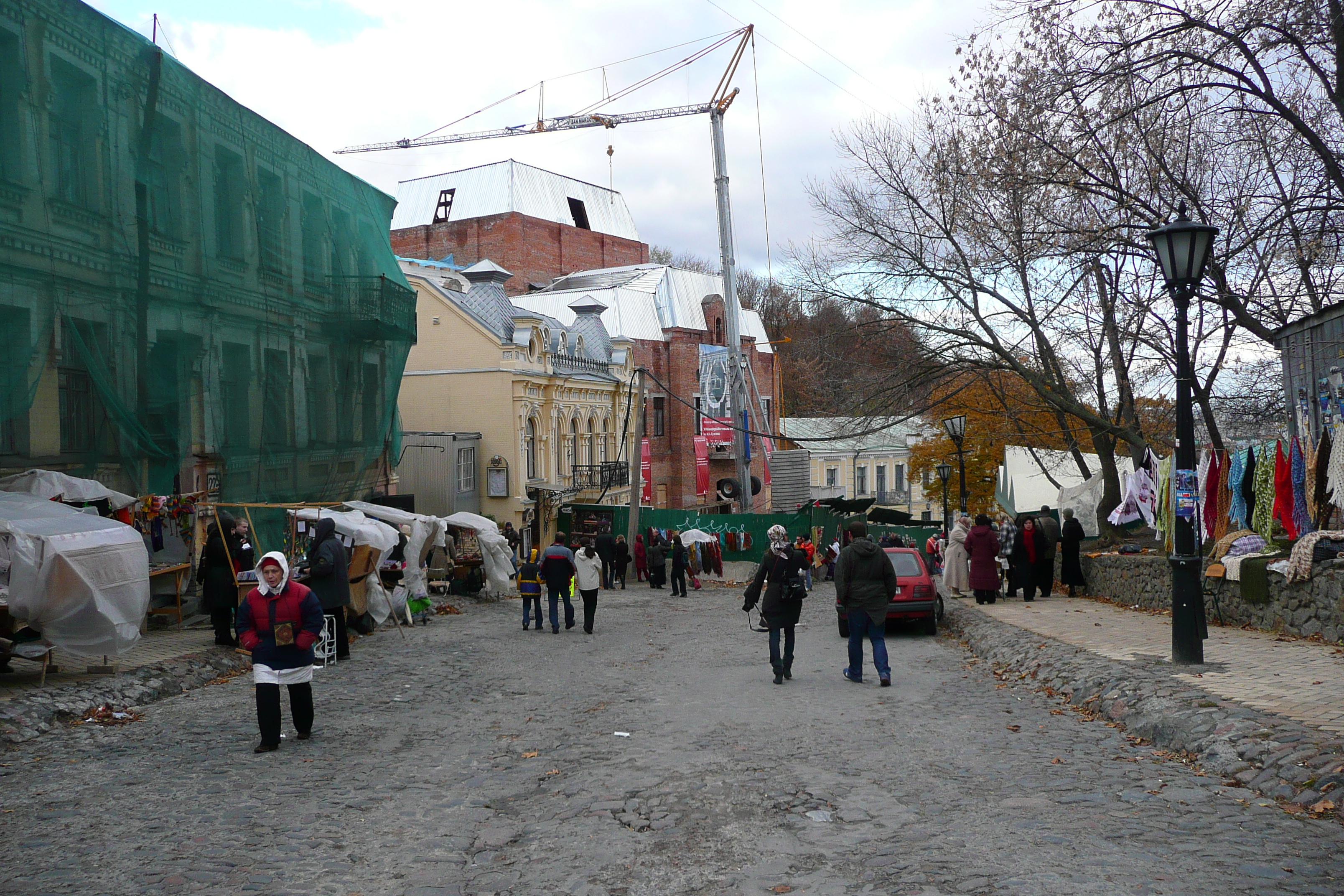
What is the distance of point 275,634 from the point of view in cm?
798

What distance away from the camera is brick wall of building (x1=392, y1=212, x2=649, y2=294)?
2240 inches

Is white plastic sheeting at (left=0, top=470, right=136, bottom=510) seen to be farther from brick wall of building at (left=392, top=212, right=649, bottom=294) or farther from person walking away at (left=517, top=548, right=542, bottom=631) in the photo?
brick wall of building at (left=392, top=212, right=649, bottom=294)

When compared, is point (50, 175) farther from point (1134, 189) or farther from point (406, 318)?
point (1134, 189)

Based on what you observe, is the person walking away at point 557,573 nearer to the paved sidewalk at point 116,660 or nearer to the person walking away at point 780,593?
the paved sidewalk at point 116,660

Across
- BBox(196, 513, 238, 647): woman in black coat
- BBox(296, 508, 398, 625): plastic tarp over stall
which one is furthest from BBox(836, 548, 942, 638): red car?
BBox(196, 513, 238, 647): woman in black coat

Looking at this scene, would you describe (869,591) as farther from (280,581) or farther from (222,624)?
(222,624)

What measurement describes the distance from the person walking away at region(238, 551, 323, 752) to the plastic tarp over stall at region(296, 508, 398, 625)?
22.9 feet

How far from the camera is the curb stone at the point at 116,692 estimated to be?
346 inches

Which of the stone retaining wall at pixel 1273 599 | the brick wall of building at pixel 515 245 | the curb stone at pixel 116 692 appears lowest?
the curb stone at pixel 116 692

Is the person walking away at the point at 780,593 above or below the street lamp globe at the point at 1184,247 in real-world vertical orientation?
below

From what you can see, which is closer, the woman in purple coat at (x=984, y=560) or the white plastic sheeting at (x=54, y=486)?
the white plastic sheeting at (x=54, y=486)

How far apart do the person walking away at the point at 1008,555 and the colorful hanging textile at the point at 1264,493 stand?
5.54 m

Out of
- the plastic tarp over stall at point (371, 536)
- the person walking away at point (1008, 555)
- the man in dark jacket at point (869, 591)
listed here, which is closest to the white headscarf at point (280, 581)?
the man in dark jacket at point (869, 591)

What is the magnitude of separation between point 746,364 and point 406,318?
15.0 meters
